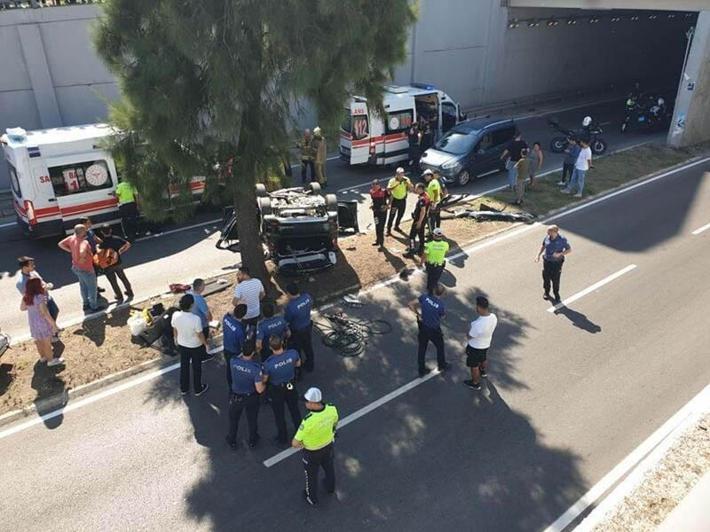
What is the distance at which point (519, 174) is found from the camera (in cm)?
1525

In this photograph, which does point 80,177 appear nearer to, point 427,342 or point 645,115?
point 427,342

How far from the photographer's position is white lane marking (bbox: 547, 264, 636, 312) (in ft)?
35.2

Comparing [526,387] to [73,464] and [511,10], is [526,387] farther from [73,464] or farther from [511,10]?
[511,10]

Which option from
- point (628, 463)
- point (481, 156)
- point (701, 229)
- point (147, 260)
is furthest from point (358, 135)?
point (628, 463)

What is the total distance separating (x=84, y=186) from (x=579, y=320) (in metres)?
11.2

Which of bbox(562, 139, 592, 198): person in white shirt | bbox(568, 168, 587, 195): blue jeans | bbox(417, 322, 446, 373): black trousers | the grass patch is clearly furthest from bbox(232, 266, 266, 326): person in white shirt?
bbox(568, 168, 587, 195): blue jeans

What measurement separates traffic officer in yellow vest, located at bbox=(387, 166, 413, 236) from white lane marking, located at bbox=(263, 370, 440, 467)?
18.4ft

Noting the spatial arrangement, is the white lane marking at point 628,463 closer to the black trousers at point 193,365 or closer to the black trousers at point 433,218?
the black trousers at point 193,365

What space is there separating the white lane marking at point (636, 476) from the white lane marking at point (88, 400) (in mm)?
6238

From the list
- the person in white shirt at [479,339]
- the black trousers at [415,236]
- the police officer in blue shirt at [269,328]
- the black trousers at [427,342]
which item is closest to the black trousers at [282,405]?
the police officer in blue shirt at [269,328]

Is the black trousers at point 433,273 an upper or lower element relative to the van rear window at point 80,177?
lower

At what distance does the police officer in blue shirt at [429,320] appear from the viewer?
8000mm

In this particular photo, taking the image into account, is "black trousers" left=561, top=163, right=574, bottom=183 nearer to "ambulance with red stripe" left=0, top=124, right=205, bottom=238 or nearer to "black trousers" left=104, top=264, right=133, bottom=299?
"ambulance with red stripe" left=0, top=124, right=205, bottom=238

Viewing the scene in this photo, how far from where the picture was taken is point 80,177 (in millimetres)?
12914
